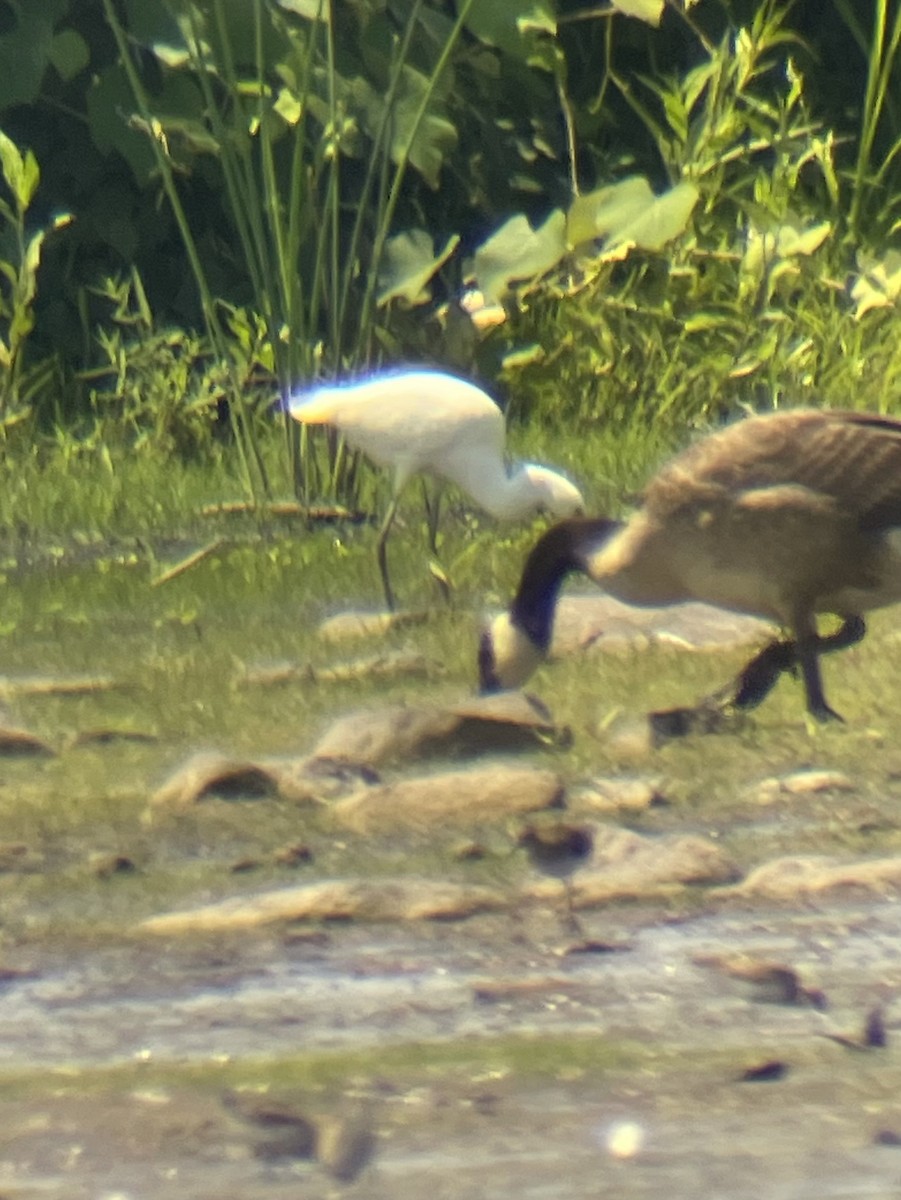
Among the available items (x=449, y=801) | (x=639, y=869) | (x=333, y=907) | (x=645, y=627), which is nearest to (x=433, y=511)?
(x=645, y=627)

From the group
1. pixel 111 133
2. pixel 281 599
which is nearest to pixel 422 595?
pixel 281 599

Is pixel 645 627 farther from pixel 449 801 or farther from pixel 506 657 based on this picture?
pixel 449 801

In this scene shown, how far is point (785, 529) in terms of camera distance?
494cm

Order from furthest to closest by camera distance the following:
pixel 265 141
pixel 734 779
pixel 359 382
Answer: pixel 359 382, pixel 265 141, pixel 734 779

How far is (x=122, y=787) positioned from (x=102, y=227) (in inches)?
181

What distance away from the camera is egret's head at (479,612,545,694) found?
524 centimetres

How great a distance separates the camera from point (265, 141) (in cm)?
700

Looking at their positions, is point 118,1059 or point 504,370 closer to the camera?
point 118,1059

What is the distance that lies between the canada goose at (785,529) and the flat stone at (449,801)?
0.87 m

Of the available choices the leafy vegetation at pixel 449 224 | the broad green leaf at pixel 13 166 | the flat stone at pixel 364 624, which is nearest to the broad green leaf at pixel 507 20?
the leafy vegetation at pixel 449 224

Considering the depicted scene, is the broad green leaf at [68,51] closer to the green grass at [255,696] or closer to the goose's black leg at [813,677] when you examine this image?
the green grass at [255,696]

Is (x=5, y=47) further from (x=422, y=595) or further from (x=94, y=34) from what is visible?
(x=422, y=595)

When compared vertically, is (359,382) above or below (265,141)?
below

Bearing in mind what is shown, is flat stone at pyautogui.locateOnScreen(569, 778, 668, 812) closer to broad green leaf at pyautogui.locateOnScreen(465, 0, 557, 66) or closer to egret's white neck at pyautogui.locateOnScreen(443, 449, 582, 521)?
egret's white neck at pyautogui.locateOnScreen(443, 449, 582, 521)
